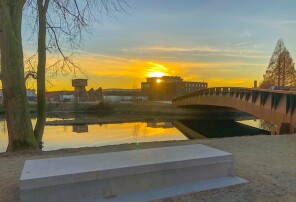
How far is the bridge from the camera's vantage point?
68.8 feet

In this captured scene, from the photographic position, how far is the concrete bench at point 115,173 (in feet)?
14.5

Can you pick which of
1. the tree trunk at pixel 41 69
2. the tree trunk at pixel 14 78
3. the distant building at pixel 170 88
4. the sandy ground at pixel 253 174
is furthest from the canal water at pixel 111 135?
the distant building at pixel 170 88

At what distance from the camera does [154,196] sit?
4910 mm

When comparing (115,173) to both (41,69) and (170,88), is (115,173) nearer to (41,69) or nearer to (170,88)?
(41,69)

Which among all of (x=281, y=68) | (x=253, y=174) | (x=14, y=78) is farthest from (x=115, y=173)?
(x=281, y=68)

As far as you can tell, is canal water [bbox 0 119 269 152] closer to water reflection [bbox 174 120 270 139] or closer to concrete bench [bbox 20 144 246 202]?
water reflection [bbox 174 120 270 139]

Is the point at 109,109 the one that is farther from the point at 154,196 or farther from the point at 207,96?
the point at 154,196

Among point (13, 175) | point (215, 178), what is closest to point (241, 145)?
point (215, 178)

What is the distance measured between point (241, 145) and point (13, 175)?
24.1ft

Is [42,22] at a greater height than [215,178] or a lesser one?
greater

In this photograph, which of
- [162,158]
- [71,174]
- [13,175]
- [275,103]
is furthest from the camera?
[275,103]

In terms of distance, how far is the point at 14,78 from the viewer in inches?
381

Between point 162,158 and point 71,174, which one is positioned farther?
point 162,158

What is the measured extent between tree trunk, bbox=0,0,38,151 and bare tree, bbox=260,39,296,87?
5002 centimetres
